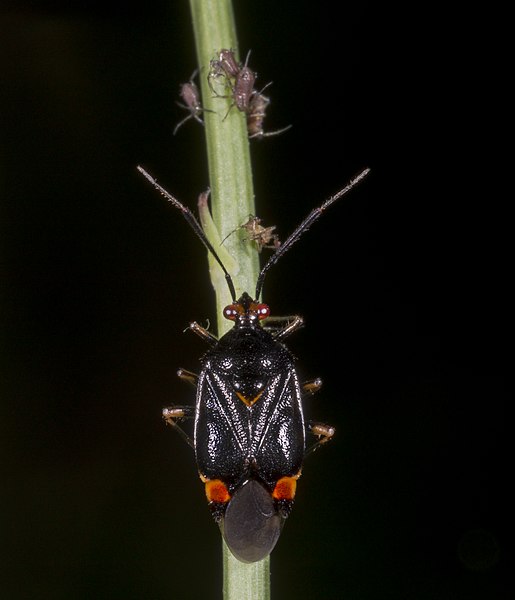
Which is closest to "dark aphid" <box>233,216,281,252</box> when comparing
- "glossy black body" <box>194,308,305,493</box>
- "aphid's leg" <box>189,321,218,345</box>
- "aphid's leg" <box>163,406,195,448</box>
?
"glossy black body" <box>194,308,305,493</box>

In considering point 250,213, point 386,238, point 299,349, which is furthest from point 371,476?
point 250,213

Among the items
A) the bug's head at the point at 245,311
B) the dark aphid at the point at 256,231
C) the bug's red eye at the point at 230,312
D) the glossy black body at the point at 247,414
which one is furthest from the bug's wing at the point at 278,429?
the dark aphid at the point at 256,231

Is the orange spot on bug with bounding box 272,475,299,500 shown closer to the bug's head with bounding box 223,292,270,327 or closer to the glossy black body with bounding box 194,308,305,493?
the glossy black body with bounding box 194,308,305,493

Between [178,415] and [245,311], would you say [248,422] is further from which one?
[245,311]

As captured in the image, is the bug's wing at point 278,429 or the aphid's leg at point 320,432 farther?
the aphid's leg at point 320,432

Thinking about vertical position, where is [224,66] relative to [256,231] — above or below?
above

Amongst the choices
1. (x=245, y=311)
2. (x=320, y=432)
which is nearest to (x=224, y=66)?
(x=245, y=311)

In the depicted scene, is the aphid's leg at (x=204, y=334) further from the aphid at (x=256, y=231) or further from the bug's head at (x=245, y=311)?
the aphid at (x=256, y=231)
